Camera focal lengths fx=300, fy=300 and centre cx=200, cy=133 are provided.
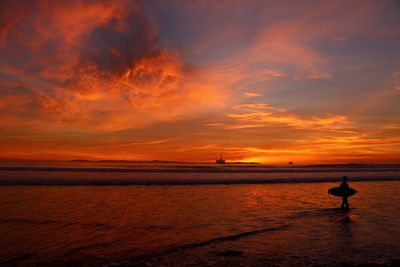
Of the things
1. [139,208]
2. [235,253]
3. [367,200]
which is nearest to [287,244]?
[235,253]

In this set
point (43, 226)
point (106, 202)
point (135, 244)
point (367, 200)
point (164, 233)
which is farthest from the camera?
point (367, 200)

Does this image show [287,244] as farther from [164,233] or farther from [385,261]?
[164,233]

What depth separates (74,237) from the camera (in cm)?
1127

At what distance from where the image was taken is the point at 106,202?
19.5 meters

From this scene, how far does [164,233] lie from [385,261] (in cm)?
762

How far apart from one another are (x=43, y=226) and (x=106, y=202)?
674 centimetres

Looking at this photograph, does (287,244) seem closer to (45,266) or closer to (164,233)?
(164,233)

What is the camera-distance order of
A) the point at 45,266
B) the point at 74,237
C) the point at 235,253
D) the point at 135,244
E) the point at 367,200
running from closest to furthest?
the point at 45,266, the point at 235,253, the point at 135,244, the point at 74,237, the point at 367,200

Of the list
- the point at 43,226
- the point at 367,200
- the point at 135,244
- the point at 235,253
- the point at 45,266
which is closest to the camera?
the point at 45,266

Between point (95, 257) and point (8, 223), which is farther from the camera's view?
point (8, 223)

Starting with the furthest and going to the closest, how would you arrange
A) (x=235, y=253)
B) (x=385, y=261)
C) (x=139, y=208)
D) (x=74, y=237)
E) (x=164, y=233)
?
(x=139, y=208) < (x=164, y=233) < (x=74, y=237) < (x=235, y=253) < (x=385, y=261)

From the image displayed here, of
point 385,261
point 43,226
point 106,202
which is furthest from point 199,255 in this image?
point 106,202

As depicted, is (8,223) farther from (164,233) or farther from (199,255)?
(199,255)

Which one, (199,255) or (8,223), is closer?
(199,255)
